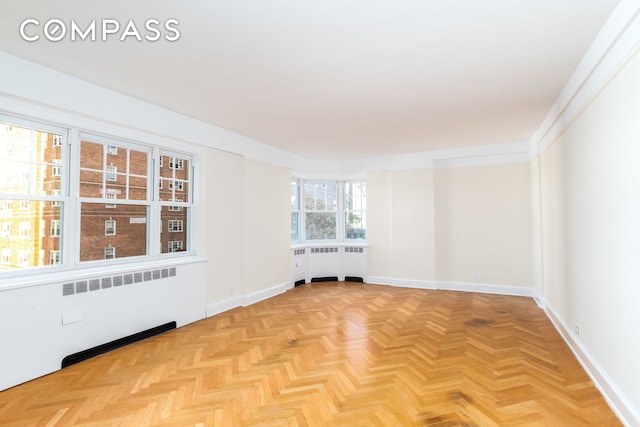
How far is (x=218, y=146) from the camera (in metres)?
4.56

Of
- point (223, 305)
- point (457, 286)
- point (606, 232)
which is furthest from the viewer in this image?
point (457, 286)

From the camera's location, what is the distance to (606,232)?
7.58 feet

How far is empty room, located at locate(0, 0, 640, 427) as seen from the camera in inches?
83.2

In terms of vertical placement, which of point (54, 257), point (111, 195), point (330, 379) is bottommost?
point (330, 379)

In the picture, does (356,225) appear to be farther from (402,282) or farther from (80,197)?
(80,197)

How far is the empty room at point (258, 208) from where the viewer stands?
83.2 inches

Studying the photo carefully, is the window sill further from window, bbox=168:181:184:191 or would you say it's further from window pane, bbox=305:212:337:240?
window, bbox=168:181:184:191

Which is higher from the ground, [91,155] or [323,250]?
[91,155]

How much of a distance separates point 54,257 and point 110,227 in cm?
58

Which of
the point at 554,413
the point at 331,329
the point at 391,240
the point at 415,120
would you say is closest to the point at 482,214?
the point at 391,240

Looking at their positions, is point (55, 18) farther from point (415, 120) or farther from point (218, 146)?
point (415, 120)

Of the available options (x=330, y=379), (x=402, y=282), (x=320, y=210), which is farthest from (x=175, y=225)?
(x=402, y=282)

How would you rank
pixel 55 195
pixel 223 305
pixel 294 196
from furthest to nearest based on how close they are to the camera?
pixel 294 196, pixel 223 305, pixel 55 195

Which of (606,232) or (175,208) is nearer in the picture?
(606,232)
